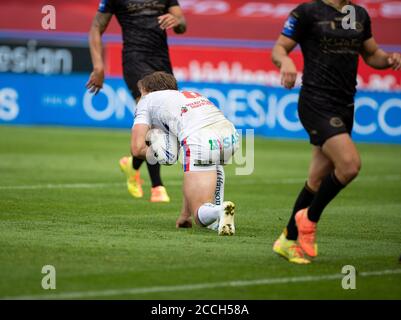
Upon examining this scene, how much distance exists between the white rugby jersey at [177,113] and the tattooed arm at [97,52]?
7.49 ft

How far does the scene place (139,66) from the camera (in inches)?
505

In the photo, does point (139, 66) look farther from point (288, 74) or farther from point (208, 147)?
point (288, 74)

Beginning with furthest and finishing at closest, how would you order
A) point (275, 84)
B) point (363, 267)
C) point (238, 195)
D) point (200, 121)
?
point (275, 84)
point (238, 195)
point (200, 121)
point (363, 267)

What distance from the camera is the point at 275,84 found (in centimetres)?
2483

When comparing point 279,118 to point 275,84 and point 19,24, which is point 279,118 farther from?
point 19,24

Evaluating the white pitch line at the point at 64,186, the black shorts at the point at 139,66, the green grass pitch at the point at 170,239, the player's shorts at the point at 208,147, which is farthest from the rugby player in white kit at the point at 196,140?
the white pitch line at the point at 64,186

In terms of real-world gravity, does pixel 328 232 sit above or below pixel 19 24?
below

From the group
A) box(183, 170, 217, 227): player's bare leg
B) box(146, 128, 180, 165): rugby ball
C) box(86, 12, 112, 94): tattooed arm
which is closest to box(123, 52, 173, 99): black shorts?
box(86, 12, 112, 94): tattooed arm

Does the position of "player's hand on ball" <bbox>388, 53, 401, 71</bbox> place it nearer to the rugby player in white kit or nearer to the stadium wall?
the rugby player in white kit

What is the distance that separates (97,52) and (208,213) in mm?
3553

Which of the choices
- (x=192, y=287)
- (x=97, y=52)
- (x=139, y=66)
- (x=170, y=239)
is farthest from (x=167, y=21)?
(x=192, y=287)

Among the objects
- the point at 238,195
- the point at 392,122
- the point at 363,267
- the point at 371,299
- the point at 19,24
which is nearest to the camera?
the point at 371,299

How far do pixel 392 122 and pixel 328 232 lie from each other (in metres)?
12.1
